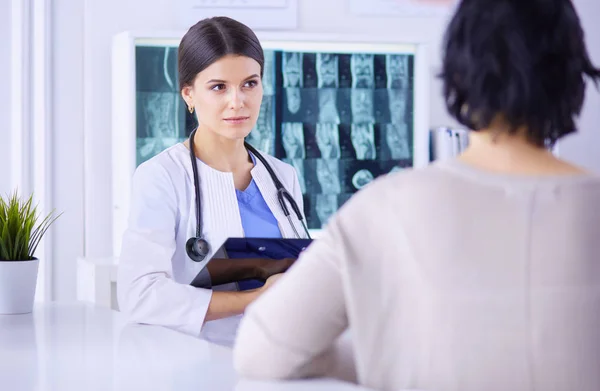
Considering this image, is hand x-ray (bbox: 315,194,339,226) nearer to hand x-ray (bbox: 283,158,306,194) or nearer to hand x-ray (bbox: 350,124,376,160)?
hand x-ray (bbox: 283,158,306,194)

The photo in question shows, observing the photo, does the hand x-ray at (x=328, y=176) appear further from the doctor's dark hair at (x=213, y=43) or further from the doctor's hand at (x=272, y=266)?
the doctor's hand at (x=272, y=266)

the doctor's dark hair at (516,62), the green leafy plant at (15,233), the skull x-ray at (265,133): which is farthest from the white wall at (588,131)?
the doctor's dark hair at (516,62)

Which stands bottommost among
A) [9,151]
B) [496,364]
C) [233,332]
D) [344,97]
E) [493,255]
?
[233,332]

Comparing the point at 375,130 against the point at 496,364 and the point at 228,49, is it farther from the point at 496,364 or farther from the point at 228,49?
the point at 496,364

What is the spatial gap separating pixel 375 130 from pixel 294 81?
495 mm

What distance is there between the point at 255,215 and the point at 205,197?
16cm

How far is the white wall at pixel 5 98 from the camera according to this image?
4.02 meters

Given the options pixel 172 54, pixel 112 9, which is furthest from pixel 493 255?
pixel 112 9

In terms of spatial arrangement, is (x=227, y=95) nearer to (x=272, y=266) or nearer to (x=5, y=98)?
(x=272, y=266)

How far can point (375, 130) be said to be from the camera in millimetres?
4219

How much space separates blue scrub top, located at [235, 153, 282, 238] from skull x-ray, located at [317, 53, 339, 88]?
195cm

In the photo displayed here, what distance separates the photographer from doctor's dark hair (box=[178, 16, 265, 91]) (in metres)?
2.17

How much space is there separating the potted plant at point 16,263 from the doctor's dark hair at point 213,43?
0.60m

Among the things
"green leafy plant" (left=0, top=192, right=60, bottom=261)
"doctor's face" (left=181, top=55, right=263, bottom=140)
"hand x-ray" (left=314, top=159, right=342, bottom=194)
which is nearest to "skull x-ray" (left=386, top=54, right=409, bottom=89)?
"hand x-ray" (left=314, top=159, right=342, bottom=194)
